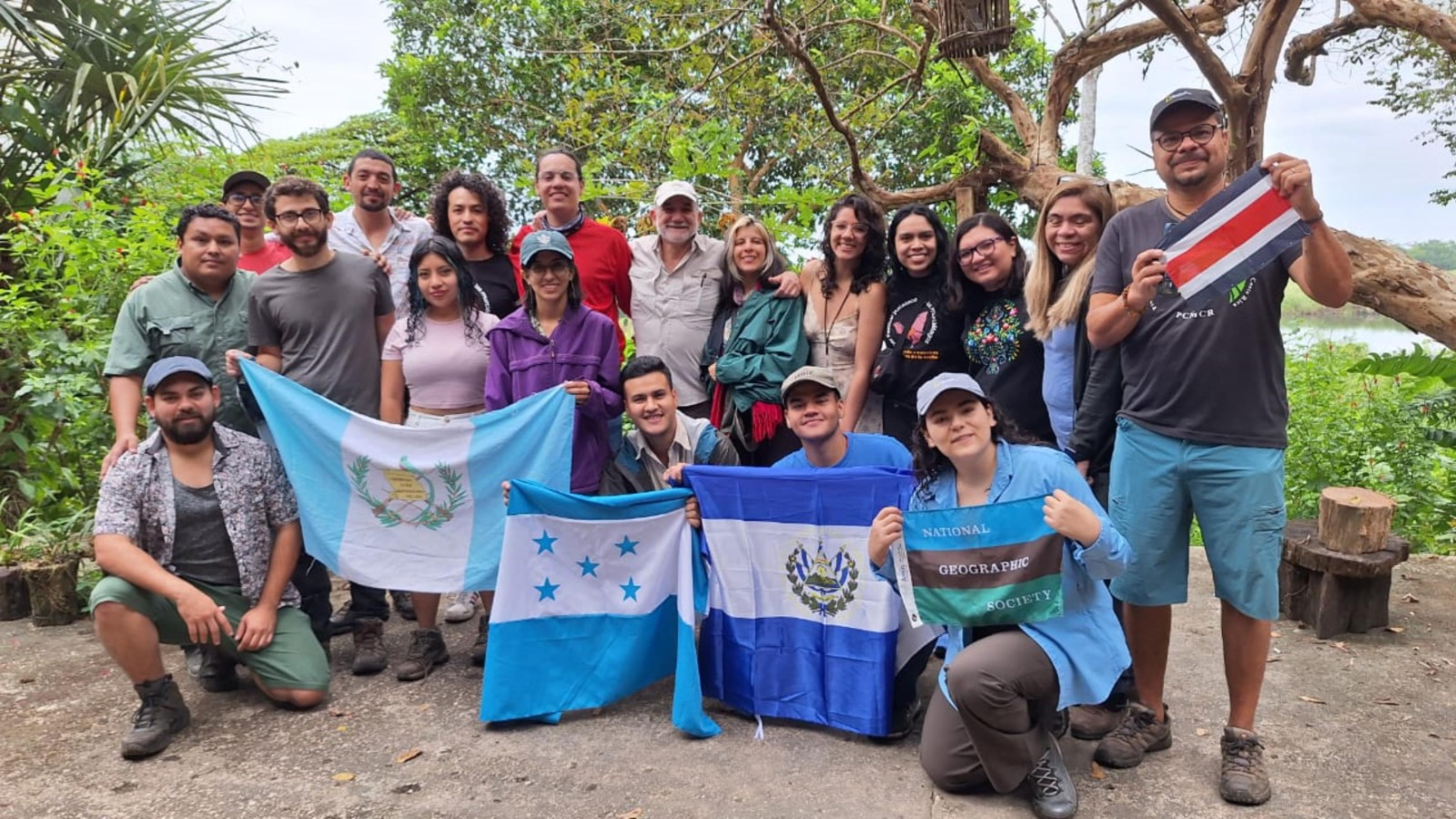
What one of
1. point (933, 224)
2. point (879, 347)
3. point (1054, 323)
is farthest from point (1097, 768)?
point (933, 224)

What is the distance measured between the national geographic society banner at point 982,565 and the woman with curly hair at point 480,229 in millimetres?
2361

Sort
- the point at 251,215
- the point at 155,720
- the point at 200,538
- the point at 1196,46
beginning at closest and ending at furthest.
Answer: the point at 155,720 < the point at 200,538 < the point at 251,215 < the point at 1196,46

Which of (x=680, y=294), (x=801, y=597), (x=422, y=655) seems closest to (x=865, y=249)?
(x=680, y=294)

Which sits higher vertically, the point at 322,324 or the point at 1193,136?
the point at 1193,136

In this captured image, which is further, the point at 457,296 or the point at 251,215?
the point at 251,215

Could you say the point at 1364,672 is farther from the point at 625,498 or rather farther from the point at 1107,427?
the point at 625,498

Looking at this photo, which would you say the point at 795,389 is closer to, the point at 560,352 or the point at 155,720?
the point at 560,352

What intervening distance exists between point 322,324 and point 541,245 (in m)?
1.07

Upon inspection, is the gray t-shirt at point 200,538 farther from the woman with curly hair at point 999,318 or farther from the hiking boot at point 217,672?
the woman with curly hair at point 999,318

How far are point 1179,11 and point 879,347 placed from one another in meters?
2.86

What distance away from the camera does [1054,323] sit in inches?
137

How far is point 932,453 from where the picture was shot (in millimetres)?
3197

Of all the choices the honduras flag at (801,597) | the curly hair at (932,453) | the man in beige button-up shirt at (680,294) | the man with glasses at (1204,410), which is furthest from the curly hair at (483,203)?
the man with glasses at (1204,410)

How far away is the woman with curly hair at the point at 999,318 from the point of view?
3.76 meters
